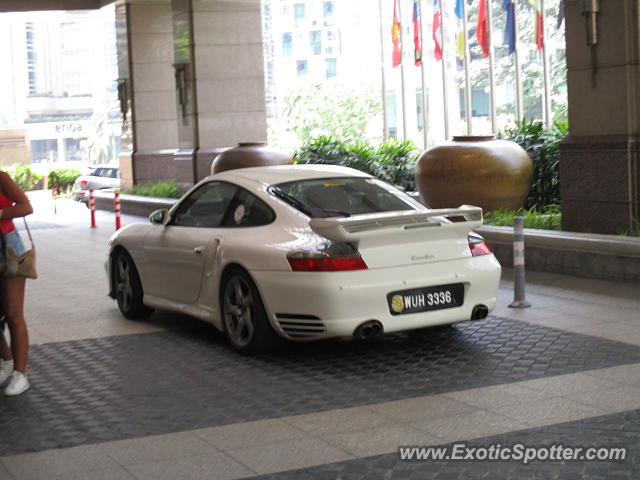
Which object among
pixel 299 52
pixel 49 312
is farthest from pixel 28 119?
pixel 49 312

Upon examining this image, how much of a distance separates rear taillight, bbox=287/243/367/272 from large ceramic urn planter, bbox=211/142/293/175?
13882 millimetres

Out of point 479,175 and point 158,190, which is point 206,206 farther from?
point 158,190

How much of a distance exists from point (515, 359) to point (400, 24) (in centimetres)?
2946

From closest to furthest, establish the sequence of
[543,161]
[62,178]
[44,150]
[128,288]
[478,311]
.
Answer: [478,311] → [128,288] → [543,161] → [62,178] → [44,150]

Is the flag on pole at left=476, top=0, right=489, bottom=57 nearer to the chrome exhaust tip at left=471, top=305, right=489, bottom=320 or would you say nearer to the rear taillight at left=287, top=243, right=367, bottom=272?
the chrome exhaust tip at left=471, top=305, right=489, bottom=320

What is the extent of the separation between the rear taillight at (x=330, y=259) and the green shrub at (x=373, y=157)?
12.8m

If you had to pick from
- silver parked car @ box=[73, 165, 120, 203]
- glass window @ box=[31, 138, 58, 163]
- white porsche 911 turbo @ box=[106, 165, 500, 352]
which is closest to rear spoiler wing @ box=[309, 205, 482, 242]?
white porsche 911 turbo @ box=[106, 165, 500, 352]

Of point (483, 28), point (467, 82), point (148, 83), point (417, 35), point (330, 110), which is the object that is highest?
point (417, 35)

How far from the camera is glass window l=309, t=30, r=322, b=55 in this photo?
67.8 metres

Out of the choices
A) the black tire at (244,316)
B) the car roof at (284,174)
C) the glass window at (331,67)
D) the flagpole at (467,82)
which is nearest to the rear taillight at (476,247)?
the car roof at (284,174)

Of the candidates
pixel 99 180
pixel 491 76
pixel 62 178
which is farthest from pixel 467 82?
pixel 62 178

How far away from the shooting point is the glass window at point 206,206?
9.09 metres

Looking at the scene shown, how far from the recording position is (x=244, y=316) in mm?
8367

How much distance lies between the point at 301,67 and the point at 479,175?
5563cm
